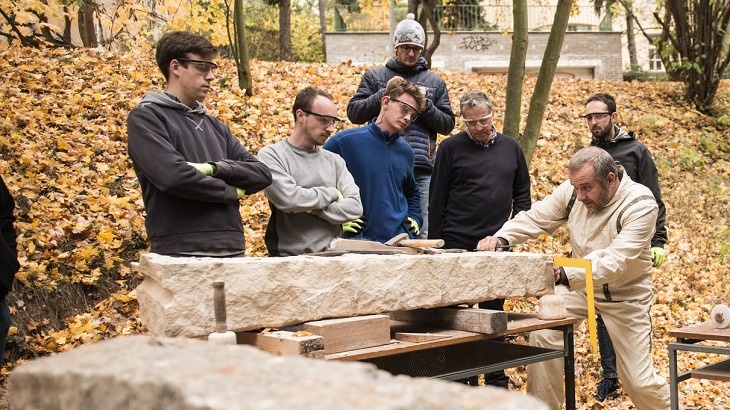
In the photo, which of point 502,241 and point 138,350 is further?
point 502,241

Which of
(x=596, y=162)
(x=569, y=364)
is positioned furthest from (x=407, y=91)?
(x=569, y=364)

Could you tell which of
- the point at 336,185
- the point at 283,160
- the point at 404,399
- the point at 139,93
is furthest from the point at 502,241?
the point at 139,93

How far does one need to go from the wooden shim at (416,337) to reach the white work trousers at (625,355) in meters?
1.55

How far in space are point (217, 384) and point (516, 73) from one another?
7.51 meters

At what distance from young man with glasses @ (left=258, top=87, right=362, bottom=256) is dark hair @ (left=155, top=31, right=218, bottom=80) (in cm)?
67

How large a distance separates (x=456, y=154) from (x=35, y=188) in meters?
3.78

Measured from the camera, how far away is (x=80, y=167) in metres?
7.91

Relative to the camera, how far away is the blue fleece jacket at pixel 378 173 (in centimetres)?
507

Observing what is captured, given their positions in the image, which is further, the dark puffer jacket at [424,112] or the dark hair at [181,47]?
the dark puffer jacket at [424,112]

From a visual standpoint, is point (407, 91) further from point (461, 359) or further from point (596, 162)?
point (461, 359)

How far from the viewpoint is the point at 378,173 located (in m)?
5.12

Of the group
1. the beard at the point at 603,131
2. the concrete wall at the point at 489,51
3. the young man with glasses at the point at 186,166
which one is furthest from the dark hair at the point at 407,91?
the concrete wall at the point at 489,51

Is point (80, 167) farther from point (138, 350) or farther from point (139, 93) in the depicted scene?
point (138, 350)

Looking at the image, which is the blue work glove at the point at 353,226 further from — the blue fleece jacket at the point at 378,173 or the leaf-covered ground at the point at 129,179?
the leaf-covered ground at the point at 129,179
